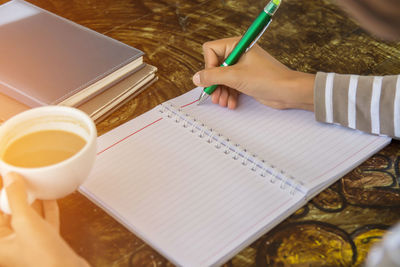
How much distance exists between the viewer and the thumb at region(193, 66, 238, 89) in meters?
0.94

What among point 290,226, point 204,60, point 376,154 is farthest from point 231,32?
point 290,226

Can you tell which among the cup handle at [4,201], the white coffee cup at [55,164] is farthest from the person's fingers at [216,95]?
the cup handle at [4,201]

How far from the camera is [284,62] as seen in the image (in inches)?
43.1

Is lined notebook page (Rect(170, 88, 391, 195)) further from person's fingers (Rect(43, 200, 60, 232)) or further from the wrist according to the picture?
person's fingers (Rect(43, 200, 60, 232))

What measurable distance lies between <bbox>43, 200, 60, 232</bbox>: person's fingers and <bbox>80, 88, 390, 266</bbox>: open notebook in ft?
0.34

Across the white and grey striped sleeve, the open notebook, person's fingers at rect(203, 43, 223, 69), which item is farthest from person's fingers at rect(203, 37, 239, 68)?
the white and grey striped sleeve

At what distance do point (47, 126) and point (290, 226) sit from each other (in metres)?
0.41

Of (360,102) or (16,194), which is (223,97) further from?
(16,194)

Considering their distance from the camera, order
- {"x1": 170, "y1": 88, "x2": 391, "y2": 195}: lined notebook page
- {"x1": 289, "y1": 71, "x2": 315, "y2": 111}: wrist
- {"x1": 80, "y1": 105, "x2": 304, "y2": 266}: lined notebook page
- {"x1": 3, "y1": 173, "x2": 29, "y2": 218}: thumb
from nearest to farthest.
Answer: {"x1": 3, "y1": 173, "x2": 29, "y2": 218}: thumb
{"x1": 80, "y1": 105, "x2": 304, "y2": 266}: lined notebook page
{"x1": 170, "y1": 88, "x2": 391, "y2": 195}: lined notebook page
{"x1": 289, "y1": 71, "x2": 315, "y2": 111}: wrist

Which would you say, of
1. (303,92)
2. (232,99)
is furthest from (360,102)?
(232,99)

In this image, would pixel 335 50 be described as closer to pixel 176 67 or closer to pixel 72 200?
pixel 176 67

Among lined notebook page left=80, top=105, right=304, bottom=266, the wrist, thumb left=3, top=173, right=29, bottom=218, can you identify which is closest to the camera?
thumb left=3, top=173, right=29, bottom=218

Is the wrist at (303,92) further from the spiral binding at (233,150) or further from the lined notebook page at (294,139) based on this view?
the spiral binding at (233,150)

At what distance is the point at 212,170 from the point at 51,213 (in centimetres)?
28
